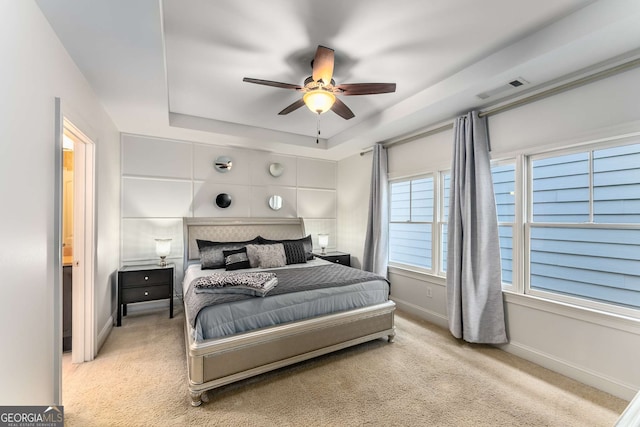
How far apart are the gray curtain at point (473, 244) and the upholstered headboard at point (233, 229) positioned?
2.70 metres

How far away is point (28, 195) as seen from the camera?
147 cm

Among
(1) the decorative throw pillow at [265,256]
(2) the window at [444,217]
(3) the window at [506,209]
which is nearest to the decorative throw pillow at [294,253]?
(1) the decorative throw pillow at [265,256]

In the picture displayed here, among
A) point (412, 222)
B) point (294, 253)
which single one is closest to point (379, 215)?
point (412, 222)

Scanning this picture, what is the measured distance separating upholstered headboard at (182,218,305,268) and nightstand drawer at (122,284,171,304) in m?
0.53

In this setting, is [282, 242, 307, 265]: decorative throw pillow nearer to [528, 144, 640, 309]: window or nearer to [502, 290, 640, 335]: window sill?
[502, 290, 640, 335]: window sill

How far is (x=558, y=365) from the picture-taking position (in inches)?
95.0

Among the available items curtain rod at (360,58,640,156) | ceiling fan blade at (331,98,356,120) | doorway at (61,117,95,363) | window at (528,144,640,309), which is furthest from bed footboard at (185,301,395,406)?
curtain rod at (360,58,640,156)

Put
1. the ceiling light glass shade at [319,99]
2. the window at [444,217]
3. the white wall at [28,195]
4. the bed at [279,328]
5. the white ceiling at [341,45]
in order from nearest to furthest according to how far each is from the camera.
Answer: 1. the white wall at [28,195]
2. the white ceiling at [341,45]
3. the bed at [279,328]
4. the ceiling light glass shade at [319,99]
5. the window at [444,217]

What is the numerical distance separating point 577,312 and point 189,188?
4.86 metres

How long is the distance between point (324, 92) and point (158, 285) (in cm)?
Result: 319

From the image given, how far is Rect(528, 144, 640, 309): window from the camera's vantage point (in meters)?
2.14

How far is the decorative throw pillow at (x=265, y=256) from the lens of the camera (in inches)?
142

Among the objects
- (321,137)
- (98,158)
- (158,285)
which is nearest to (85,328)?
(158,285)

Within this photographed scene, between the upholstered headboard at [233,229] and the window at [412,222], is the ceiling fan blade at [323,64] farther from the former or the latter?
the upholstered headboard at [233,229]
